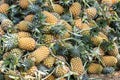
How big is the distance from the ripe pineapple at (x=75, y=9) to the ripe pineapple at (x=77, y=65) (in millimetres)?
467

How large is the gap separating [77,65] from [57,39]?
225mm

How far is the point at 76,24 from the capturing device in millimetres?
3016

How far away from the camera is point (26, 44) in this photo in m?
2.69

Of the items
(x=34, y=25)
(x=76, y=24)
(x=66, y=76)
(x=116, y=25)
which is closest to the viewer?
(x=66, y=76)

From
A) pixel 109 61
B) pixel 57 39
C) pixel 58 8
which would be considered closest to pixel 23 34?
pixel 57 39

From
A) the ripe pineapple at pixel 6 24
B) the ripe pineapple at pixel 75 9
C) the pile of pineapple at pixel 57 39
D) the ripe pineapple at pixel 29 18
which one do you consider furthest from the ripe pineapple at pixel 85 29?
the ripe pineapple at pixel 6 24

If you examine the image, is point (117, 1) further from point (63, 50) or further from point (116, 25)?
point (63, 50)

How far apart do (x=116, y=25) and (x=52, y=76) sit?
829mm

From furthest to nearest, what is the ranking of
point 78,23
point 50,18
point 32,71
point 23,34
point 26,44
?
point 78,23
point 50,18
point 23,34
point 26,44
point 32,71

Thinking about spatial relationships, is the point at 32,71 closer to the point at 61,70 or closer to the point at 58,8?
the point at 61,70

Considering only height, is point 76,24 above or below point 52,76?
above

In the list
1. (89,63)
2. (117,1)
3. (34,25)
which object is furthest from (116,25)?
(34,25)

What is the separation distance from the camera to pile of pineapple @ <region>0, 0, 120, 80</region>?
2.63 metres

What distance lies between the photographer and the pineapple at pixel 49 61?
2674 mm
